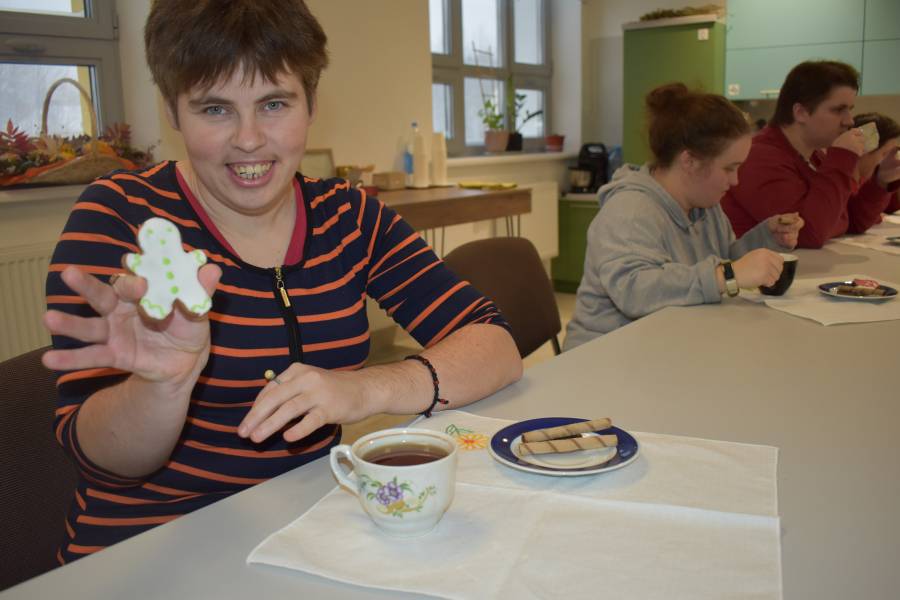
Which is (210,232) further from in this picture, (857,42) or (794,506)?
(857,42)

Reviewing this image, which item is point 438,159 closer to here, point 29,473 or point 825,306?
point 825,306

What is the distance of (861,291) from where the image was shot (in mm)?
1715

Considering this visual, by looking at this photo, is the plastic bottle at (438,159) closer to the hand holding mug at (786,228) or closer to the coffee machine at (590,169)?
the coffee machine at (590,169)

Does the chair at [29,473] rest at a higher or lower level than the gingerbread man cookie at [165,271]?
lower

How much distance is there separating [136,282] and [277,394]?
22 centimetres

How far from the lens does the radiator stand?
8.50 ft

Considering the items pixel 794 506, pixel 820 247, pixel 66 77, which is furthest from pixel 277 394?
pixel 66 77

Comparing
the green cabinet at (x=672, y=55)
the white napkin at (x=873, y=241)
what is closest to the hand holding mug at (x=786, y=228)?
the white napkin at (x=873, y=241)

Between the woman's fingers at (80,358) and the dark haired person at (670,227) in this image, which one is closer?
the woman's fingers at (80,358)

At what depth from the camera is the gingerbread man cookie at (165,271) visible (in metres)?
0.69

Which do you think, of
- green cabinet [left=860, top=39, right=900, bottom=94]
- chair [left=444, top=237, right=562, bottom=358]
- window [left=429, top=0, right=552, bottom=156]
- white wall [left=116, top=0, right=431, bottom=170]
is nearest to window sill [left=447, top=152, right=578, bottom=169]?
window [left=429, top=0, right=552, bottom=156]

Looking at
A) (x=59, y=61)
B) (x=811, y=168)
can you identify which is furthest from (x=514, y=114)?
(x=59, y=61)

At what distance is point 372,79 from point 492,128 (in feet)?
4.78

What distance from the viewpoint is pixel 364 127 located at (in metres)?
3.85
